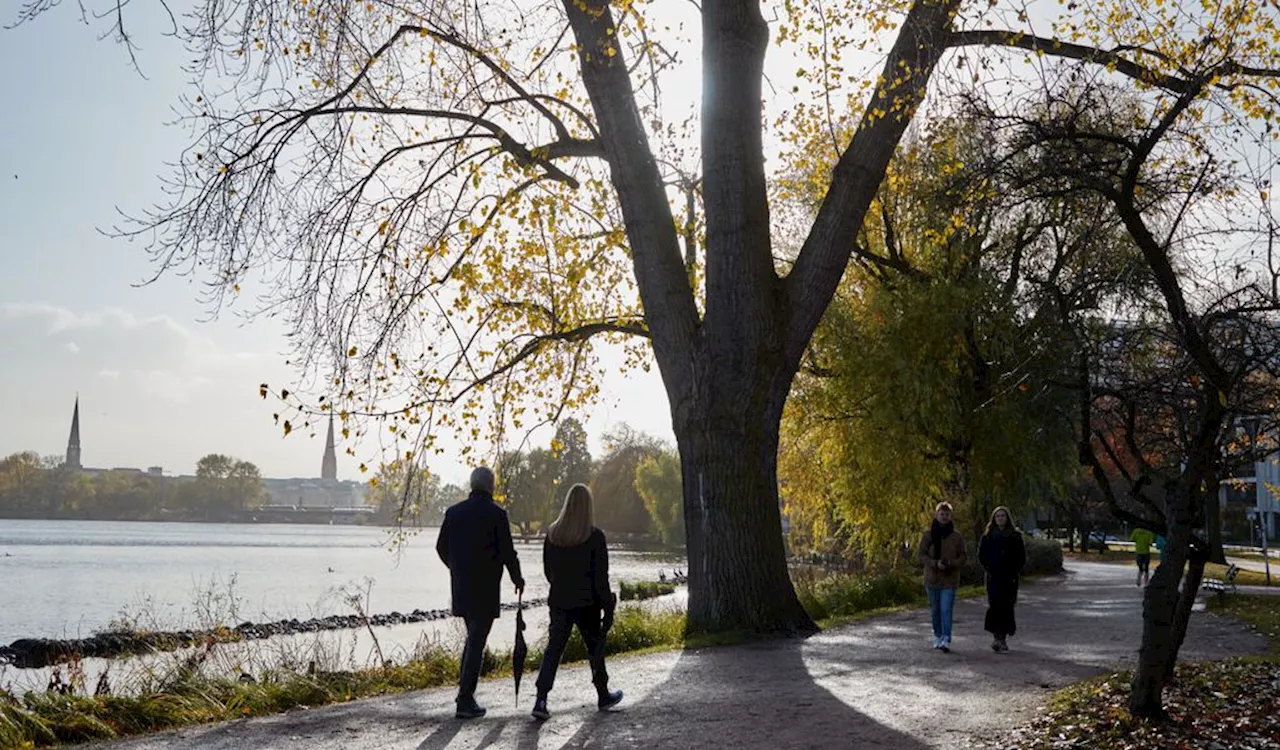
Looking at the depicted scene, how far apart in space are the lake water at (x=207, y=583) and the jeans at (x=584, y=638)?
16.1 ft

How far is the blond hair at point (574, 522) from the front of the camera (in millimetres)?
9594

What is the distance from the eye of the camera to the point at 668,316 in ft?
46.8

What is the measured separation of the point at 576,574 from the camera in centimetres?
960

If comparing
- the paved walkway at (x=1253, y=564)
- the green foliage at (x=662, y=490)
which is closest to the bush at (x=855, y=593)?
the paved walkway at (x=1253, y=564)

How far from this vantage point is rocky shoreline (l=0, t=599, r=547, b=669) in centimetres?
1587

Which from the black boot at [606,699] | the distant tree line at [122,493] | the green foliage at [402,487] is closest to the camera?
the black boot at [606,699]

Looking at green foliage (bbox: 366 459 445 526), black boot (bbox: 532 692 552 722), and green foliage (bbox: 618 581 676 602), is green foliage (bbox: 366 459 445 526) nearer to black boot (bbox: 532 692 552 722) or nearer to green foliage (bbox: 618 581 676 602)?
black boot (bbox: 532 692 552 722)

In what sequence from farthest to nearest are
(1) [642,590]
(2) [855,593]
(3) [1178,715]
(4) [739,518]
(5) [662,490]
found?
1. (5) [662,490]
2. (1) [642,590]
3. (2) [855,593]
4. (4) [739,518]
5. (3) [1178,715]

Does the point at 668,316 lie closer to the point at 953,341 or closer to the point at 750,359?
the point at 750,359

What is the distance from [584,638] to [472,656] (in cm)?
92

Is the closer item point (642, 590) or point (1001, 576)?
point (1001, 576)

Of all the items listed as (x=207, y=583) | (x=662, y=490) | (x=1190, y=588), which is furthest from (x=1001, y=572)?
(x=662, y=490)

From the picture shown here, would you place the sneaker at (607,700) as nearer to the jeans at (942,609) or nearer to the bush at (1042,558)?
the jeans at (942,609)

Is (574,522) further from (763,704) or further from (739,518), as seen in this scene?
(739,518)
